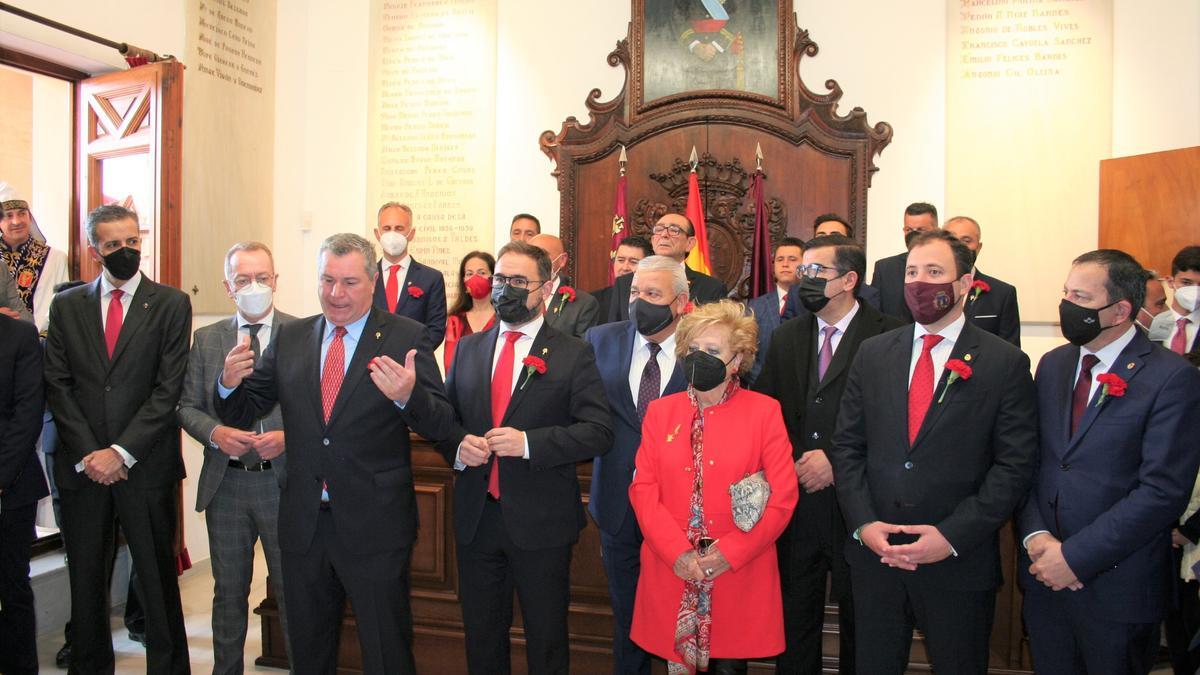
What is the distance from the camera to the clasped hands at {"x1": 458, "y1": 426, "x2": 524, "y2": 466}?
2766 millimetres

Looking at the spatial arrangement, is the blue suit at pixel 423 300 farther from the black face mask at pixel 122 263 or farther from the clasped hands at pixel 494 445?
the clasped hands at pixel 494 445

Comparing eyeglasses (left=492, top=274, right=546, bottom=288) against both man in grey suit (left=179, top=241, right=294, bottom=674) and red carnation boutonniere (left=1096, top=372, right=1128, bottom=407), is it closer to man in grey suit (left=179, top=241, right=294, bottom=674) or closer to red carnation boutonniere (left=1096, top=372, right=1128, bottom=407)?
man in grey suit (left=179, top=241, right=294, bottom=674)

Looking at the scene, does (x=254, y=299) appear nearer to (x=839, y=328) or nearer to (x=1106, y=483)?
(x=839, y=328)

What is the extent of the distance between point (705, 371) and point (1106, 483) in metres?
1.17

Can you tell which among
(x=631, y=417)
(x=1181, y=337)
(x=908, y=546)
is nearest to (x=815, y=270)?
(x=631, y=417)

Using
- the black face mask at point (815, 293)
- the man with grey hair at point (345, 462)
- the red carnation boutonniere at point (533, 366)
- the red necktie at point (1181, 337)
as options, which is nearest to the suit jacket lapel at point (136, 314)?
the man with grey hair at point (345, 462)

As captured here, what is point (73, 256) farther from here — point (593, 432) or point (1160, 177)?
point (1160, 177)

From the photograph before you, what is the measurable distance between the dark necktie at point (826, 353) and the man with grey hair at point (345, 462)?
1.34 m

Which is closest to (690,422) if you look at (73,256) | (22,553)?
(22,553)

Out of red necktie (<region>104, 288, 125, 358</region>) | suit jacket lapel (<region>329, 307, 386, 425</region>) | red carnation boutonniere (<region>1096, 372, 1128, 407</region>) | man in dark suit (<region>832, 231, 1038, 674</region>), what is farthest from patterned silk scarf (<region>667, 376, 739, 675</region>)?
red necktie (<region>104, 288, 125, 358</region>)

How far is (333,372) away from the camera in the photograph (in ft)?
9.30

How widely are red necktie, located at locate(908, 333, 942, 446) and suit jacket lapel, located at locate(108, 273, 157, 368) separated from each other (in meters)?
2.81

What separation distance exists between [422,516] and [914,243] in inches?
88.6

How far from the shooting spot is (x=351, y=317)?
9.32 feet
